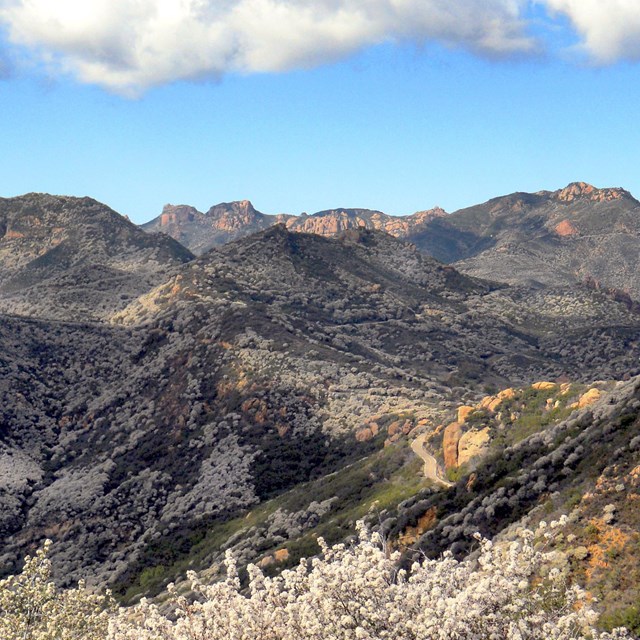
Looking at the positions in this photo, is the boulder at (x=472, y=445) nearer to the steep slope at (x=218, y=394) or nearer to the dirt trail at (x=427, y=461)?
the dirt trail at (x=427, y=461)

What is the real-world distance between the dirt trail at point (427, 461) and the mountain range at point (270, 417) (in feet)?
2.51

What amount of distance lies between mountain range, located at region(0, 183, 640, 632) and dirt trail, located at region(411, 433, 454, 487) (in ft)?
2.51

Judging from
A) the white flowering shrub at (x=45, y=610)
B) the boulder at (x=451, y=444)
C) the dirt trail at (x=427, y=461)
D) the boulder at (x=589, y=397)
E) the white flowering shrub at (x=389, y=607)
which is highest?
the white flowering shrub at (x=389, y=607)

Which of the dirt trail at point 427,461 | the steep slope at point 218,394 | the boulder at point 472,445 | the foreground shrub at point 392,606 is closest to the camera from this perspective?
the foreground shrub at point 392,606

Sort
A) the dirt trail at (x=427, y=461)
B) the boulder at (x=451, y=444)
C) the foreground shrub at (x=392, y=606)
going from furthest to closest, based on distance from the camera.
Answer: the boulder at (x=451, y=444), the dirt trail at (x=427, y=461), the foreground shrub at (x=392, y=606)

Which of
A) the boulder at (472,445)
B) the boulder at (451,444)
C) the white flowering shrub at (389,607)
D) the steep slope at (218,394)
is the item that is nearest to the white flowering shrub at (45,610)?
the white flowering shrub at (389,607)

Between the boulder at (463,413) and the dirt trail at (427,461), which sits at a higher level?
the boulder at (463,413)

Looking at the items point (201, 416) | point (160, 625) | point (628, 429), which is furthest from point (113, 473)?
point (160, 625)

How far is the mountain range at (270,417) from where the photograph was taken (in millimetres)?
55031

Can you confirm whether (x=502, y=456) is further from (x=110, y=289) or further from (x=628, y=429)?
(x=110, y=289)

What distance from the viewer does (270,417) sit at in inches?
4158

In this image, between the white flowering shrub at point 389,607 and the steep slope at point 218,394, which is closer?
the white flowering shrub at point 389,607

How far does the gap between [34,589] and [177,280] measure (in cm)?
14318

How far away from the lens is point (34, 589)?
30.6 m
